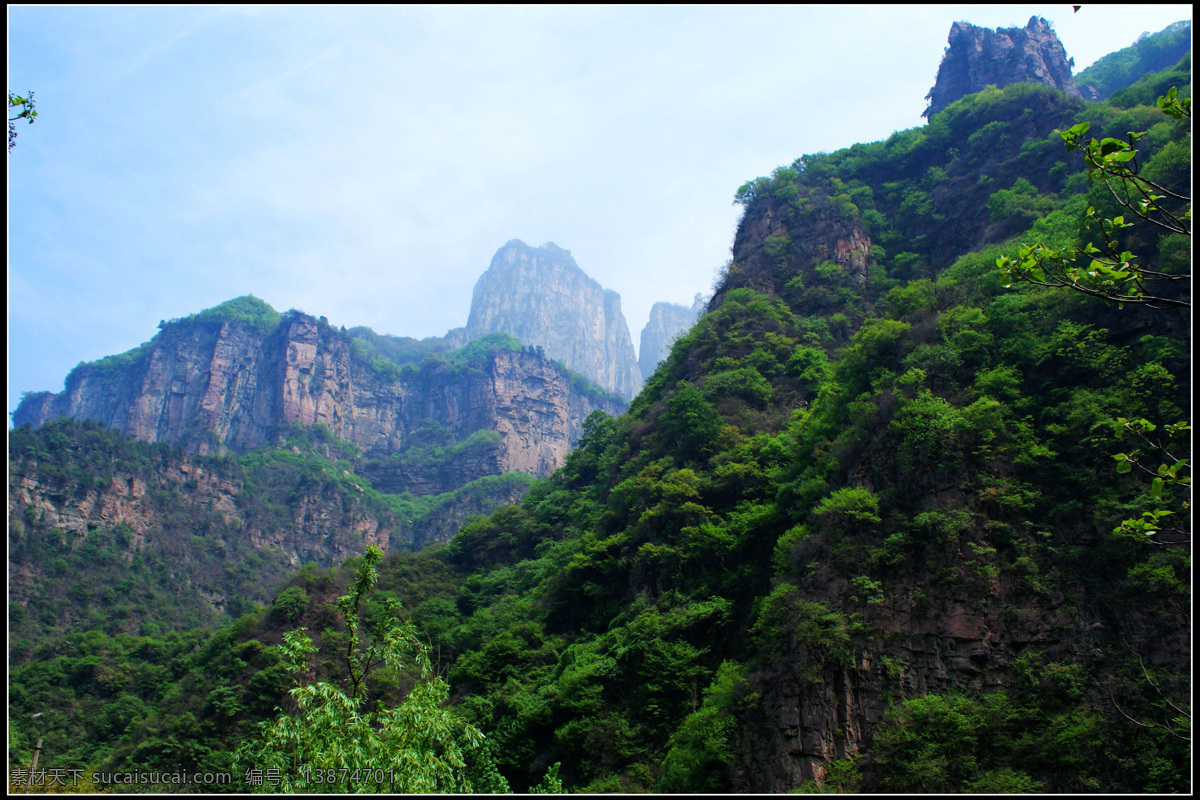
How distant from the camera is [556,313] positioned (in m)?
151

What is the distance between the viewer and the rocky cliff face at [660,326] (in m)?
157

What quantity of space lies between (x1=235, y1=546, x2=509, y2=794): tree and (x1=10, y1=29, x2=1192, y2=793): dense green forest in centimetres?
6

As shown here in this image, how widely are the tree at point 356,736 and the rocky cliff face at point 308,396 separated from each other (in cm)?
8006

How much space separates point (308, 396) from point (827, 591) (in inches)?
3319

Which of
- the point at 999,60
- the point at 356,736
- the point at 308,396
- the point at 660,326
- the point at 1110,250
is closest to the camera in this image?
the point at 1110,250

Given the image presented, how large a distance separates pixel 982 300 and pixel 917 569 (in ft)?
→ 34.7

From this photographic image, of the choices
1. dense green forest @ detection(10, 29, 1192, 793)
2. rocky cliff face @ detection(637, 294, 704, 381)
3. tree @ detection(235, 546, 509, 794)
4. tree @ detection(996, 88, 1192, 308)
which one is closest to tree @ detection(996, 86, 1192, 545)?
tree @ detection(996, 88, 1192, 308)

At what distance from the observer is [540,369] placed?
101938 mm

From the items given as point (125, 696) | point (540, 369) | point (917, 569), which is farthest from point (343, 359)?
point (917, 569)

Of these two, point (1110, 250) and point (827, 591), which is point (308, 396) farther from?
point (1110, 250)

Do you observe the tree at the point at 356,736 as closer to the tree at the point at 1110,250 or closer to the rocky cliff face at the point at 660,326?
the tree at the point at 1110,250

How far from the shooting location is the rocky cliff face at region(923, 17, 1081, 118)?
53594mm

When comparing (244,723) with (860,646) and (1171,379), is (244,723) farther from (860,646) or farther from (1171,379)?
(1171,379)

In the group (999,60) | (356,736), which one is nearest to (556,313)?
(999,60)
